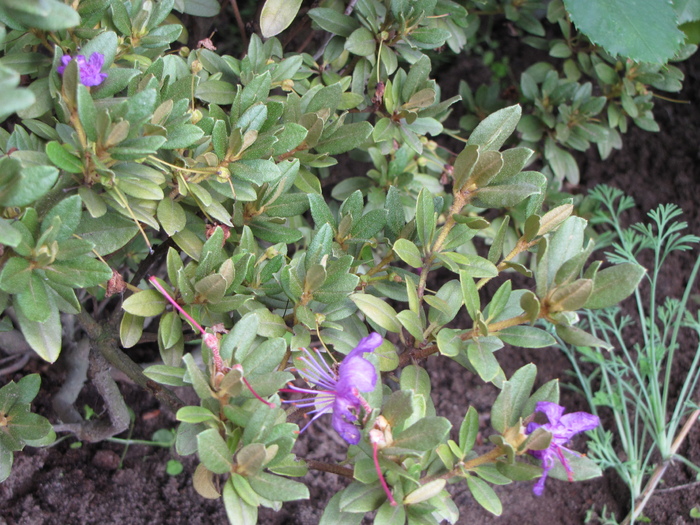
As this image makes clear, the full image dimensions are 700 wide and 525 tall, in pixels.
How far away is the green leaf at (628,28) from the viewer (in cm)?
163

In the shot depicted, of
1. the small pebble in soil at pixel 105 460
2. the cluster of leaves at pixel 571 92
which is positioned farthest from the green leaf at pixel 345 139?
the small pebble in soil at pixel 105 460

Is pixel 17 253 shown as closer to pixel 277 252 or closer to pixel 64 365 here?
pixel 277 252

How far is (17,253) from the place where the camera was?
92 centimetres

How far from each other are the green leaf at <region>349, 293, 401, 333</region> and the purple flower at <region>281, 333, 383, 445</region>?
0.43 ft

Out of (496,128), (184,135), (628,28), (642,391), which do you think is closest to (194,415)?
(184,135)

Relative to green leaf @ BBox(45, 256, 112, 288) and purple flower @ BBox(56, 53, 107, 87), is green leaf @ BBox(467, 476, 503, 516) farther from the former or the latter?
purple flower @ BBox(56, 53, 107, 87)

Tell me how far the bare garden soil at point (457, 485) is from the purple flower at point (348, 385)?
800mm

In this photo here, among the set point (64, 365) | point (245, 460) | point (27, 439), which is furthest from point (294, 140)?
point (64, 365)

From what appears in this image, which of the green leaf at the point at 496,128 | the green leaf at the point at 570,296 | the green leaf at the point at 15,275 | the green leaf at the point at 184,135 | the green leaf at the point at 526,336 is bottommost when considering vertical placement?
the green leaf at the point at 15,275

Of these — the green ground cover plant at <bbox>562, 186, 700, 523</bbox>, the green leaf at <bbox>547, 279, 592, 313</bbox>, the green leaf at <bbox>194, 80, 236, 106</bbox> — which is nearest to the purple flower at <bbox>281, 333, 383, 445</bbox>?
the green leaf at <bbox>547, 279, 592, 313</bbox>

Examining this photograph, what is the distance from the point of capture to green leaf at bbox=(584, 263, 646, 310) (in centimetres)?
93

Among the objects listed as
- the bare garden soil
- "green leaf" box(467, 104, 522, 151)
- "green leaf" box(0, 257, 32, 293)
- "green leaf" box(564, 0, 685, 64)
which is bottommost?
the bare garden soil

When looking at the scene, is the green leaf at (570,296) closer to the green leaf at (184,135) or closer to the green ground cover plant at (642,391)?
the green leaf at (184,135)

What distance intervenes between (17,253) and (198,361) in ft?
2.97
